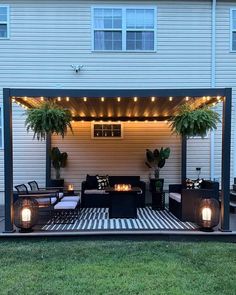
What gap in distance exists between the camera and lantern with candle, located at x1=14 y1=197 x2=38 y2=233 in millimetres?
6695

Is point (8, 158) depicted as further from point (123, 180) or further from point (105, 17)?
point (105, 17)

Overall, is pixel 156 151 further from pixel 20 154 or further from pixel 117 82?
pixel 20 154

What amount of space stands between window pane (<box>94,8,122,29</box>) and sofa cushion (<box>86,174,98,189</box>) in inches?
173

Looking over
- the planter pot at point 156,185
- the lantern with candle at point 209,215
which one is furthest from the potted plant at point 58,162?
the lantern with candle at point 209,215

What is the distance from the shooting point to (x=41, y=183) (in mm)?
10609

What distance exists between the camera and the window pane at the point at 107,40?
10445 millimetres

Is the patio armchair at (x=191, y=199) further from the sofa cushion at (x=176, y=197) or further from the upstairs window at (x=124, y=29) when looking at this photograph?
the upstairs window at (x=124, y=29)

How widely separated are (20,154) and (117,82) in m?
3.52

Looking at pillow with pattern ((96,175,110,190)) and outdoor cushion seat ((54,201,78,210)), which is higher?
pillow with pattern ((96,175,110,190))

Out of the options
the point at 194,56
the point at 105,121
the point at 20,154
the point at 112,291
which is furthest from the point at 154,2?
the point at 112,291

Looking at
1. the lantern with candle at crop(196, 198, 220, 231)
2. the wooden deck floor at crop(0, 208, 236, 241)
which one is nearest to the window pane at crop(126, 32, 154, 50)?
the lantern with candle at crop(196, 198, 220, 231)

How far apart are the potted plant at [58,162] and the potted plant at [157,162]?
2.46 metres

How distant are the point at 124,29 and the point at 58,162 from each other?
14.2 feet

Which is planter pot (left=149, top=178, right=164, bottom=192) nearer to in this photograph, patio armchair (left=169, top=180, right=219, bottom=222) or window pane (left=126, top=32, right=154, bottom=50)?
patio armchair (left=169, top=180, right=219, bottom=222)
